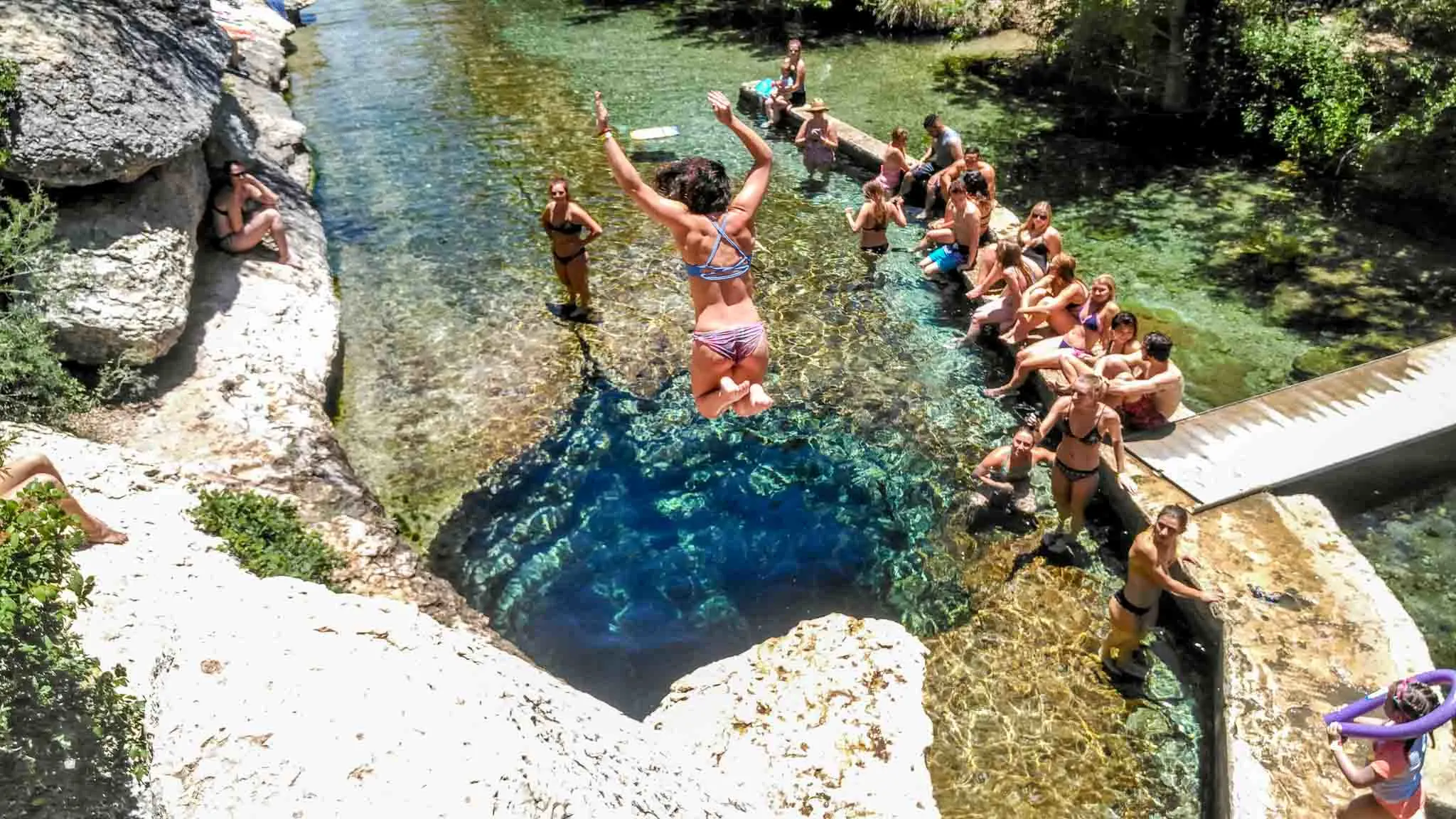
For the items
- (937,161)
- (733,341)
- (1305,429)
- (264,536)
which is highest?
(733,341)

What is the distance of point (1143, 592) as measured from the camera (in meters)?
6.04

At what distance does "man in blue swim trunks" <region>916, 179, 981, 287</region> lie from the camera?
10.9 m

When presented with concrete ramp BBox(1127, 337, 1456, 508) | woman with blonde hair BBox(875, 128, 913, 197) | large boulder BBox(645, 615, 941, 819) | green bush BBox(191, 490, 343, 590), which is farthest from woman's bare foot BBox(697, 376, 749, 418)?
woman with blonde hair BBox(875, 128, 913, 197)

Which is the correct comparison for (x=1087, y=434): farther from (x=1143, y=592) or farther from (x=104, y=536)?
(x=104, y=536)

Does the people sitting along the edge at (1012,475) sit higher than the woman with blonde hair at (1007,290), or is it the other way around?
the woman with blonde hair at (1007,290)

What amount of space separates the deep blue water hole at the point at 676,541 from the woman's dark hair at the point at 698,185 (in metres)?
3.15

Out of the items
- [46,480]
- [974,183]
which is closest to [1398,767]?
[46,480]

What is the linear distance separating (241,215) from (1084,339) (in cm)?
882

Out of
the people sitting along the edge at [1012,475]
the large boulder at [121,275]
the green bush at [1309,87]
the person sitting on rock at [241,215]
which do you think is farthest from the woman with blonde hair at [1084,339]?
the person sitting on rock at [241,215]

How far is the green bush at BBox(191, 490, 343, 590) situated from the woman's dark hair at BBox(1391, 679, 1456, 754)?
6216 millimetres

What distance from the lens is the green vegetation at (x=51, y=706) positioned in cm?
312

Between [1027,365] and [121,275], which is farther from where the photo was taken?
[1027,365]

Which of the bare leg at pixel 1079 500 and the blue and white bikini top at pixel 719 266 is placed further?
the bare leg at pixel 1079 500

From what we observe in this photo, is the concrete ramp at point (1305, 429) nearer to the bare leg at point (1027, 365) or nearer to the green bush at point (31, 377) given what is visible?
the bare leg at point (1027, 365)
